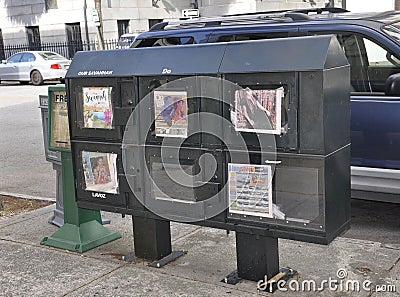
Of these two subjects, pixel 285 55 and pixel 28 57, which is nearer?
pixel 285 55

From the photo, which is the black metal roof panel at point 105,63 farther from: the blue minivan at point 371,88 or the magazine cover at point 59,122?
the blue minivan at point 371,88

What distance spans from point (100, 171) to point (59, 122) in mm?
939

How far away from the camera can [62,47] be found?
3412 cm

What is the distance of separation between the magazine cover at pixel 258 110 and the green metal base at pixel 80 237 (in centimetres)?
207

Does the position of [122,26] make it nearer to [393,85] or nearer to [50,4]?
[50,4]

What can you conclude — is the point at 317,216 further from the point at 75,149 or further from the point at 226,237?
the point at 75,149

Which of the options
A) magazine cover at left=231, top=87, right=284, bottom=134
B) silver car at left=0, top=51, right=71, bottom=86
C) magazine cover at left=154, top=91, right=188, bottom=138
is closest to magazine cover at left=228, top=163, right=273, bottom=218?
magazine cover at left=231, top=87, right=284, bottom=134

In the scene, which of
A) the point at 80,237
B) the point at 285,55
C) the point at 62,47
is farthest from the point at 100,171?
the point at 62,47

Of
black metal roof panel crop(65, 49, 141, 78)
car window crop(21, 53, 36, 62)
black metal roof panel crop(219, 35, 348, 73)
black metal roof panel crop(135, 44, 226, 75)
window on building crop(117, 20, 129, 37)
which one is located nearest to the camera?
black metal roof panel crop(219, 35, 348, 73)

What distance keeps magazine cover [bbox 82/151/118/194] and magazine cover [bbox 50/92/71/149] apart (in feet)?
1.91

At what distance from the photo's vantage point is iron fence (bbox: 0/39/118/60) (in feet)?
107

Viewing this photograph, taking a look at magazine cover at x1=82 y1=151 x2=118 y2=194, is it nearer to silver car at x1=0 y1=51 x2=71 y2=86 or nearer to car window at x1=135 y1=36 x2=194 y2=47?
car window at x1=135 y1=36 x2=194 y2=47

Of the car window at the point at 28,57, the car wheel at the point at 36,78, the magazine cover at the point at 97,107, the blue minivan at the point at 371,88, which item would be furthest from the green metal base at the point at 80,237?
the car window at the point at 28,57

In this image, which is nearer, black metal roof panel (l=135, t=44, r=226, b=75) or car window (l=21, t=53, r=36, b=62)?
black metal roof panel (l=135, t=44, r=226, b=75)
